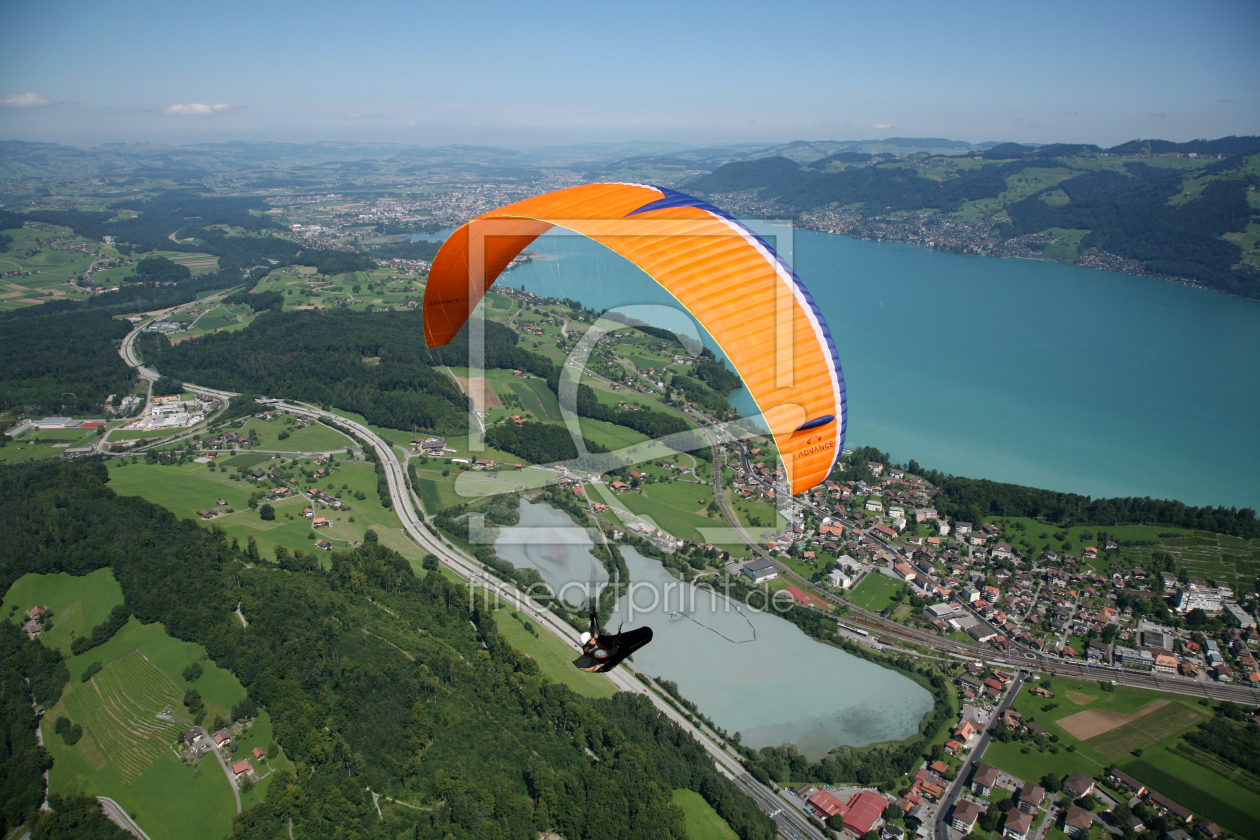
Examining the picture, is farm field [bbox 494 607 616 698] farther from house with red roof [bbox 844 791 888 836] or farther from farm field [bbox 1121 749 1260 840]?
farm field [bbox 1121 749 1260 840]

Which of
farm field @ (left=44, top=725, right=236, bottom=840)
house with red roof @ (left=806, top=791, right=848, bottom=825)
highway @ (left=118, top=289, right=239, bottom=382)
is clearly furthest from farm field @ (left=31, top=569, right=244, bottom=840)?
highway @ (left=118, top=289, right=239, bottom=382)

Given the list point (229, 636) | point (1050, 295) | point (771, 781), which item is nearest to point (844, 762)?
point (771, 781)

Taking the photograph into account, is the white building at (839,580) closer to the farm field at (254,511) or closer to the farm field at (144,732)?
the farm field at (254,511)

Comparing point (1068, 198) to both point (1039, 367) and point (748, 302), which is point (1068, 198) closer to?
point (1039, 367)

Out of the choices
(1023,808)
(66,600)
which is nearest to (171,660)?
(66,600)

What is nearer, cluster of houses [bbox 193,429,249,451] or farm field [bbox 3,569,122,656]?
farm field [bbox 3,569,122,656]

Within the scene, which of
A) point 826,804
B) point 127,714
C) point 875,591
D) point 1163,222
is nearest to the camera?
point 826,804
